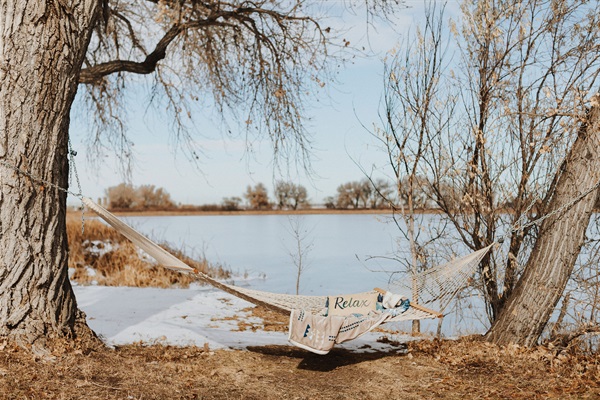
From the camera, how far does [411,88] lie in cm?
462

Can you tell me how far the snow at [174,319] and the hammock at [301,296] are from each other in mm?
562

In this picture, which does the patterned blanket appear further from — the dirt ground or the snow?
the snow

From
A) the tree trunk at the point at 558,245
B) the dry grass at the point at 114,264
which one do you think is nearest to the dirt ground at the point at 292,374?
the tree trunk at the point at 558,245

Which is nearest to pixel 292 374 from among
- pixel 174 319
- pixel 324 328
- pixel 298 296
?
pixel 324 328

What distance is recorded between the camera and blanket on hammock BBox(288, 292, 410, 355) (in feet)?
9.86

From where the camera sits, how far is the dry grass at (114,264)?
6.64 metres

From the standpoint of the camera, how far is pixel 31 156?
117 inches

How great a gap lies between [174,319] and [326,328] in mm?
1777

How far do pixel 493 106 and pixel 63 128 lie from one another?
9.88 feet

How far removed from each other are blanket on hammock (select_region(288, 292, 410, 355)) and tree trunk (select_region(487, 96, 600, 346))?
0.85 meters

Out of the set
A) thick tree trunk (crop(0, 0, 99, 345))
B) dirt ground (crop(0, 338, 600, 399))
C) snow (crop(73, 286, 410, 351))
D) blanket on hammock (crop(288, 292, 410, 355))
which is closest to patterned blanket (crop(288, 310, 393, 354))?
blanket on hammock (crop(288, 292, 410, 355))

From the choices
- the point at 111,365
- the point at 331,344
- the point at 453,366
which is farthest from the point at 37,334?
the point at 453,366

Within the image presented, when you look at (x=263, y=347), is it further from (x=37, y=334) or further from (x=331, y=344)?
(x=37, y=334)

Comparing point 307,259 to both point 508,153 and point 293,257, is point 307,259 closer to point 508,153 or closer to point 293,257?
point 293,257
